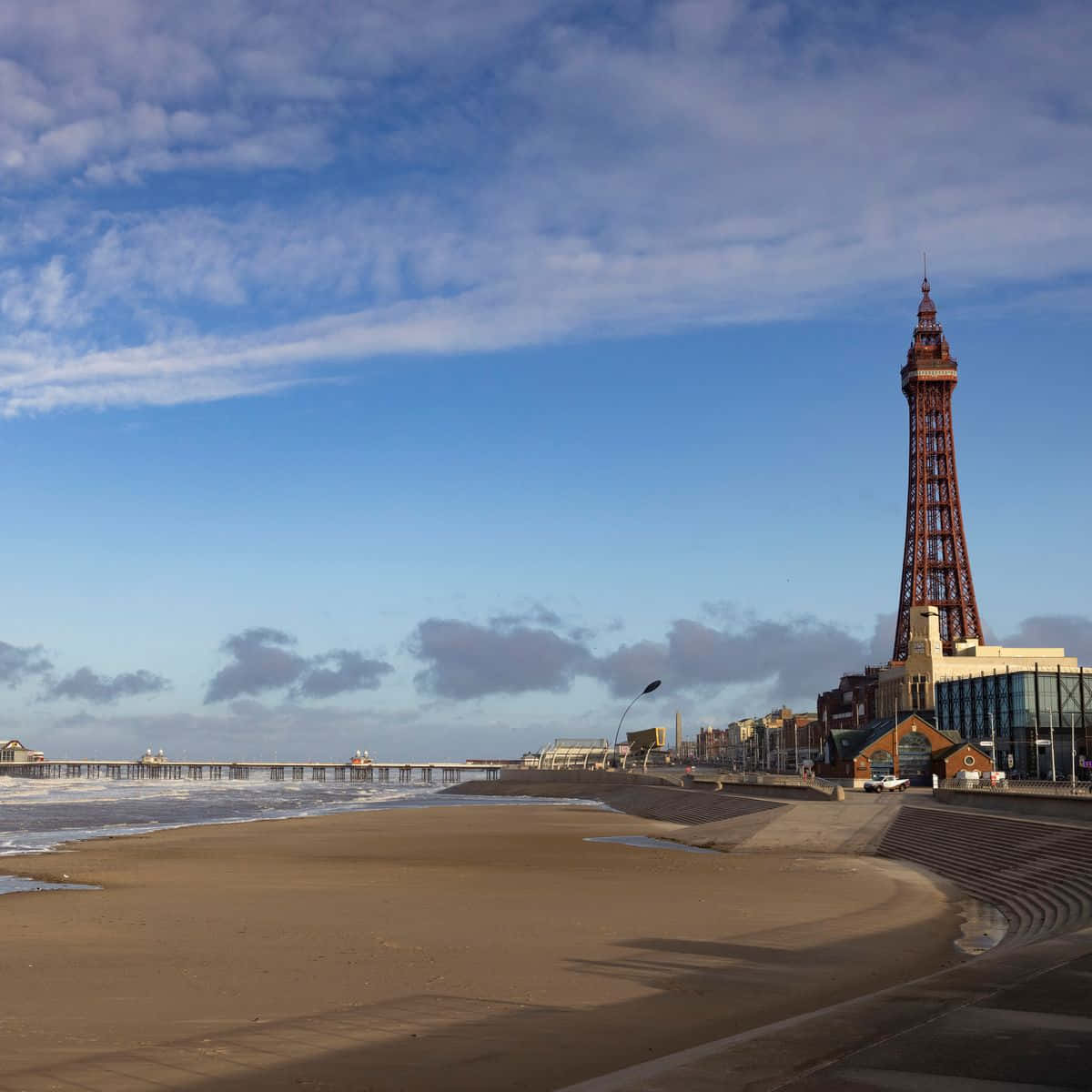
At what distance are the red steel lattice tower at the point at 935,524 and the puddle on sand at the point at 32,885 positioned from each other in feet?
401

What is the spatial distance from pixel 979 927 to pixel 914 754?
66607mm

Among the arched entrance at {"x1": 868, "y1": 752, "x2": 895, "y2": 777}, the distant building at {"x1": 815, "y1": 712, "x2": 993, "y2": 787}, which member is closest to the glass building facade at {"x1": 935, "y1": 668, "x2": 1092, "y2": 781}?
the distant building at {"x1": 815, "y1": 712, "x2": 993, "y2": 787}

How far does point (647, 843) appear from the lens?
166 ft

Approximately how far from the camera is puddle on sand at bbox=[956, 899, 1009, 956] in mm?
21322

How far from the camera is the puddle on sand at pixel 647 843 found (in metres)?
46.6

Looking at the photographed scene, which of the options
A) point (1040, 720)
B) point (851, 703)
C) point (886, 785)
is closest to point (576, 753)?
point (851, 703)

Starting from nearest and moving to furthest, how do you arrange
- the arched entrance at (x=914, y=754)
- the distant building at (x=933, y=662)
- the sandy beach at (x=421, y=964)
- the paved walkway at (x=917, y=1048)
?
the paved walkway at (x=917, y=1048) < the sandy beach at (x=421, y=964) < the arched entrance at (x=914, y=754) < the distant building at (x=933, y=662)

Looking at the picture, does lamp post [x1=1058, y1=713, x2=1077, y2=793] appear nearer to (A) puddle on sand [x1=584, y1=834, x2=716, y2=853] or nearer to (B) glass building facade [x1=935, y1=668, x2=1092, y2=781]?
(B) glass building facade [x1=935, y1=668, x2=1092, y2=781]

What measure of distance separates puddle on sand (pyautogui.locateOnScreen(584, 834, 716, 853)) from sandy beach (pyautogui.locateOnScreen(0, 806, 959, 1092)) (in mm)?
9046

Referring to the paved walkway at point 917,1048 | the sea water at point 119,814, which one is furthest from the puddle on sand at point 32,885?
the paved walkway at point 917,1048

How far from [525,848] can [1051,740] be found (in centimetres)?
6306

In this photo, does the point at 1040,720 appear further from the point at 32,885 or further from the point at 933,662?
the point at 32,885

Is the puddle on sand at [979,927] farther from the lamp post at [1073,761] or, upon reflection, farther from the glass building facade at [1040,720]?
the glass building facade at [1040,720]

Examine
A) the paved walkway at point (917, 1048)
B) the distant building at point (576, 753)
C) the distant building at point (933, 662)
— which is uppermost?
the distant building at point (933, 662)
